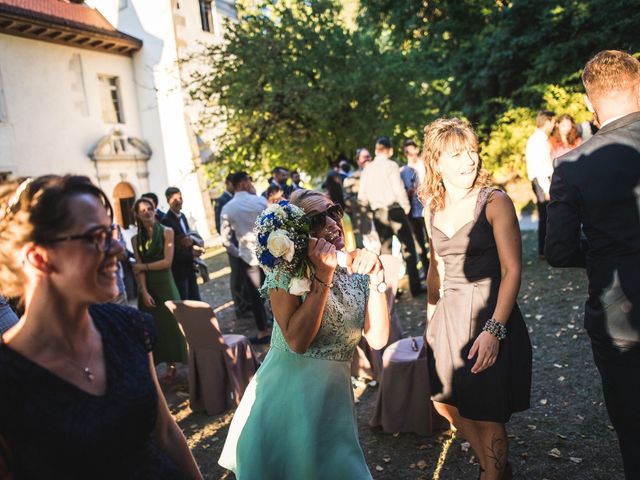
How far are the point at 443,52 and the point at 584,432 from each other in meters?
15.3

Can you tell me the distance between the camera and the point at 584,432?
3682 mm

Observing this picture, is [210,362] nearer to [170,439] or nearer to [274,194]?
[274,194]

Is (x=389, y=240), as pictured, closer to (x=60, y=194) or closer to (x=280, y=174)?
(x=280, y=174)

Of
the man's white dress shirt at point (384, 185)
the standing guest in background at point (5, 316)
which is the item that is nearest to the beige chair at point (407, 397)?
the standing guest in background at point (5, 316)

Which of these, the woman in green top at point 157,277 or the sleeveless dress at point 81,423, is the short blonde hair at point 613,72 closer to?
the sleeveless dress at point 81,423

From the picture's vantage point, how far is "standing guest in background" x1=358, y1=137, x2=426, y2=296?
295 inches

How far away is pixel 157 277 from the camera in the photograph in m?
5.74

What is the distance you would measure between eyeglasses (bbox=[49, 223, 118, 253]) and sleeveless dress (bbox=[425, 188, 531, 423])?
1851 mm

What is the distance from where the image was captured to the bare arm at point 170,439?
1810 millimetres

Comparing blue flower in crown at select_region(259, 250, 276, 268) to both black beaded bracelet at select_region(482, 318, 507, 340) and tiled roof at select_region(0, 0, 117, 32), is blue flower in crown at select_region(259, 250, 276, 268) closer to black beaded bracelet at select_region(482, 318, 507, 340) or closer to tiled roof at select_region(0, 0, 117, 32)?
black beaded bracelet at select_region(482, 318, 507, 340)

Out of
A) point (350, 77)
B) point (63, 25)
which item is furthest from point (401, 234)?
point (63, 25)

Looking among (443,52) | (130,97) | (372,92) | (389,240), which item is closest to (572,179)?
(389,240)

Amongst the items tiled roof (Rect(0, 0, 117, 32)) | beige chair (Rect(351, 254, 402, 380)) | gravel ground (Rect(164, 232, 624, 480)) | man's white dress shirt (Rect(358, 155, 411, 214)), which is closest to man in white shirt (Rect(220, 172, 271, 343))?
gravel ground (Rect(164, 232, 624, 480))

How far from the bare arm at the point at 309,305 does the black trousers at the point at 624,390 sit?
141 cm
